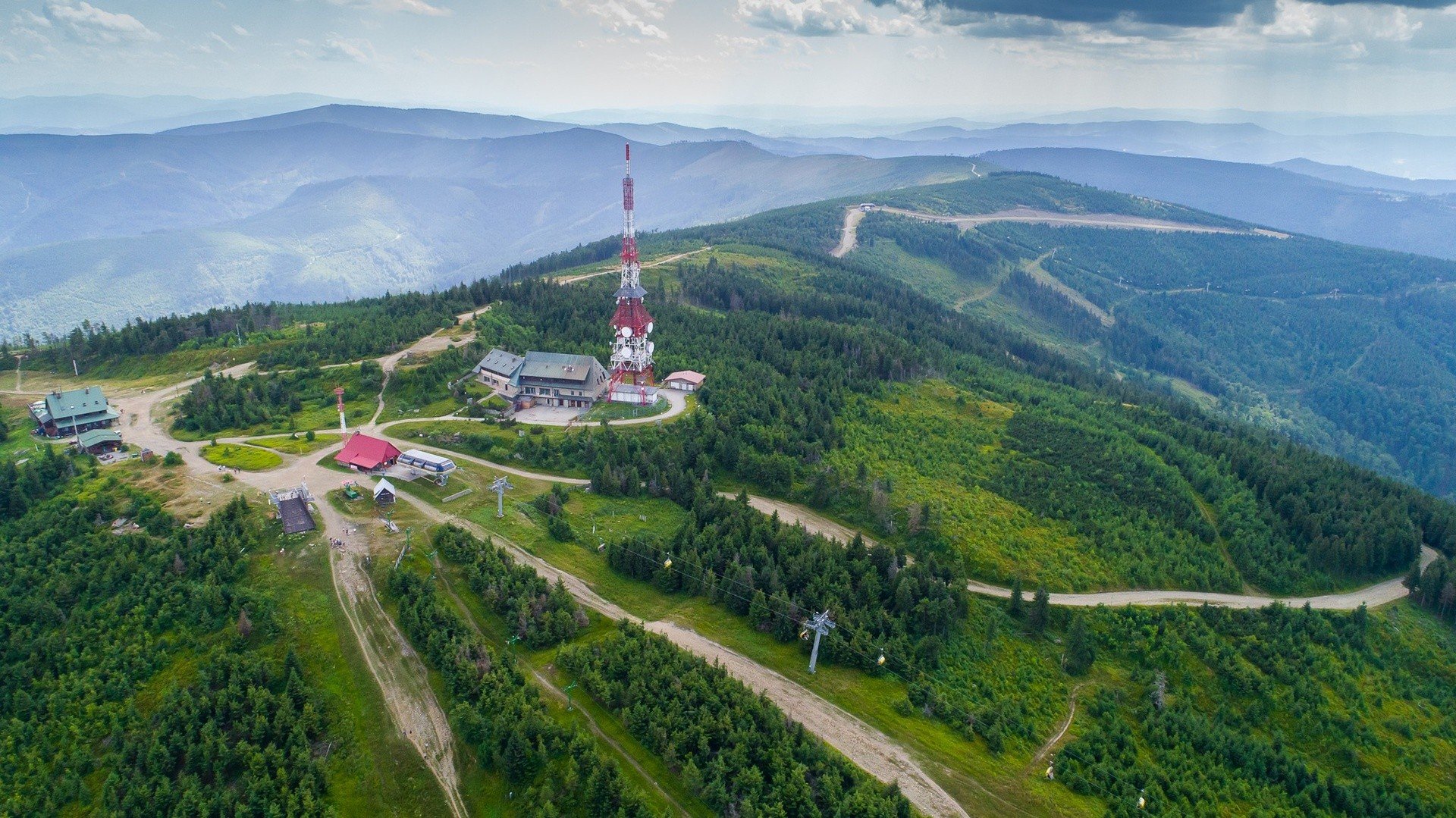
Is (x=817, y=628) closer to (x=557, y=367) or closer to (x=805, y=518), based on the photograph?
(x=805, y=518)

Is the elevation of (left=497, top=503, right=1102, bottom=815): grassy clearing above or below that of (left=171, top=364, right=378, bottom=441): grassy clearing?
below

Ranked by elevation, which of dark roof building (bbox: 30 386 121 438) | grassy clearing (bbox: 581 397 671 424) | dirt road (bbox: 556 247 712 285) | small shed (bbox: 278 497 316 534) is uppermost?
dirt road (bbox: 556 247 712 285)

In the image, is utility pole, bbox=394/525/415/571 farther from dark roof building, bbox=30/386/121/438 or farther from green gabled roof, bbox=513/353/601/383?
dark roof building, bbox=30/386/121/438

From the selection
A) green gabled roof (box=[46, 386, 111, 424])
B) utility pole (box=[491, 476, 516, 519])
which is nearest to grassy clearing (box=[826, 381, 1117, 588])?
utility pole (box=[491, 476, 516, 519])

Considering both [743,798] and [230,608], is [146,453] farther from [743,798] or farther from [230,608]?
[743,798]

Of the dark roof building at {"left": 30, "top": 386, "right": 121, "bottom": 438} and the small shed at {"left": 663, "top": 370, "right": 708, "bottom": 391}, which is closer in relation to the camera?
the dark roof building at {"left": 30, "top": 386, "right": 121, "bottom": 438}

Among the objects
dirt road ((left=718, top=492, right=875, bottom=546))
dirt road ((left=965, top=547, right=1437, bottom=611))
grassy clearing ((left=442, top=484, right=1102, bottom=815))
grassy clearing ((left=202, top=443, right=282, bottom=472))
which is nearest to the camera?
grassy clearing ((left=442, top=484, right=1102, bottom=815))

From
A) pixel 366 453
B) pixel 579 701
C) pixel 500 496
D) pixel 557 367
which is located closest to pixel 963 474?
pixel 557 367

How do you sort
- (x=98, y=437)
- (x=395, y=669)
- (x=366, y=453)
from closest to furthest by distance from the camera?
(x=395, y=669), (x=366, y=453), (x=98, y=437)
